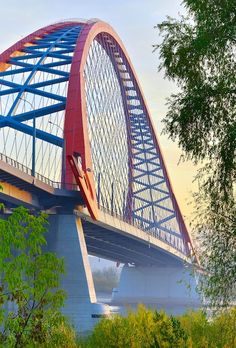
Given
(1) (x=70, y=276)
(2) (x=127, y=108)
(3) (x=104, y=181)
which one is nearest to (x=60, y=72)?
(3) (x=104, y=181)

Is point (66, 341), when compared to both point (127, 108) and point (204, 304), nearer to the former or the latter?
point (204, 304)

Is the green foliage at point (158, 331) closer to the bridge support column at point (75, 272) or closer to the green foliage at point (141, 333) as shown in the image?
the green foliage at point (141, 333)

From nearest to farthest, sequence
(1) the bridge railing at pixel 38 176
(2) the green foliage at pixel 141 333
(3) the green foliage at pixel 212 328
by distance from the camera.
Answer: (2) the green foliage at pixel 141 333
(3) the green foliage at pixel 212 328
(1) the bridge railing at pixel 38 176

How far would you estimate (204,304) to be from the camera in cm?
1833

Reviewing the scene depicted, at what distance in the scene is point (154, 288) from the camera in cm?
10300

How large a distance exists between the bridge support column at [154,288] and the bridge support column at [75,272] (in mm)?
45906

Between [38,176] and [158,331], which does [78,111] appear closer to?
[38,176]

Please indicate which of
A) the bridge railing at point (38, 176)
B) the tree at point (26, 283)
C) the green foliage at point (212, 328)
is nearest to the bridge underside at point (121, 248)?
the bridge railing at point (38, 176)

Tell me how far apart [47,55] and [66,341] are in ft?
185

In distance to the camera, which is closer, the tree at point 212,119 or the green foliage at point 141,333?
the green foliage at point 141,333

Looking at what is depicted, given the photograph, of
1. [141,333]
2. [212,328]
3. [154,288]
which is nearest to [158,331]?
[141,333]

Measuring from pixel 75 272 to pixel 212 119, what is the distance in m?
38.6

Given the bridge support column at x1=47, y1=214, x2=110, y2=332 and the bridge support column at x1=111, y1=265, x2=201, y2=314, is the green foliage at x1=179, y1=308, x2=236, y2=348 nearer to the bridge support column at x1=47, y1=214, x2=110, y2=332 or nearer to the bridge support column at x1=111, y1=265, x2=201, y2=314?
the bridge support column at x1=47, y1=214, x2=110, y2=332

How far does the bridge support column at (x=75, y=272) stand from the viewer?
52.2m
